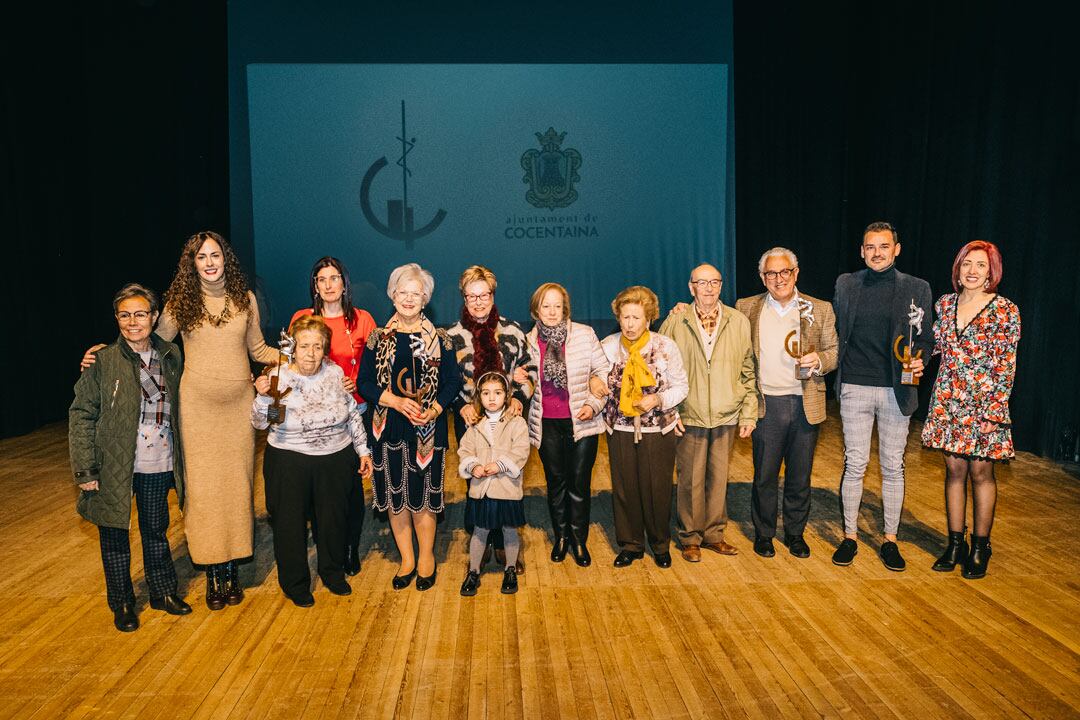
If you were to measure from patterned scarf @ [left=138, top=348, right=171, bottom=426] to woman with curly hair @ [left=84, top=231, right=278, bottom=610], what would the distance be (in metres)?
0.07

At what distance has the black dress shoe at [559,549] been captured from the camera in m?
3.72

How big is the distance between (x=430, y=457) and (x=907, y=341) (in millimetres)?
2174

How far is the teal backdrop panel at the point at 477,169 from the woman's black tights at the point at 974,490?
180 inches

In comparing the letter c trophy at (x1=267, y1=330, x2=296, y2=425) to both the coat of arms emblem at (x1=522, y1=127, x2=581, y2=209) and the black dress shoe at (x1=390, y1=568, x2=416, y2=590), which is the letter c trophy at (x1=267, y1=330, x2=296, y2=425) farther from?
the coat of arms emblem at (x1=522, y1=127, x2=581, y2=209)

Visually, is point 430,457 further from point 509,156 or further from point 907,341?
point 509,156

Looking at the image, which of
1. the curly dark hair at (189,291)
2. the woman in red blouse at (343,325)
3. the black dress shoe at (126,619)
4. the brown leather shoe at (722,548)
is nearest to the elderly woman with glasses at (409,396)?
the woman in red blouse at (343,325)

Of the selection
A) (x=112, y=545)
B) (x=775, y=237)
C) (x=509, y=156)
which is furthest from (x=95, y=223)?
(x=775, y=237)

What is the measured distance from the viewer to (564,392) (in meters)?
3.50

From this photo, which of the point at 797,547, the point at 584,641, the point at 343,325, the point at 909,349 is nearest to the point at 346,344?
the point at 343,325

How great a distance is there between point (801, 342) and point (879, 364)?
359 mm

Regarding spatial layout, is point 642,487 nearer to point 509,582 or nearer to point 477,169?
point 509,582

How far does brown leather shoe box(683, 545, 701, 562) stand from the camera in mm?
3658

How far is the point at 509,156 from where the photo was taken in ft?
24.4

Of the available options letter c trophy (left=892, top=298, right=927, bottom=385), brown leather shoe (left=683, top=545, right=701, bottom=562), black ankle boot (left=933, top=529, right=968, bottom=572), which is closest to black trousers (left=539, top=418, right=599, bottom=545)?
brown leather shoe (left=683, top=545, right=701, bottom=562)
